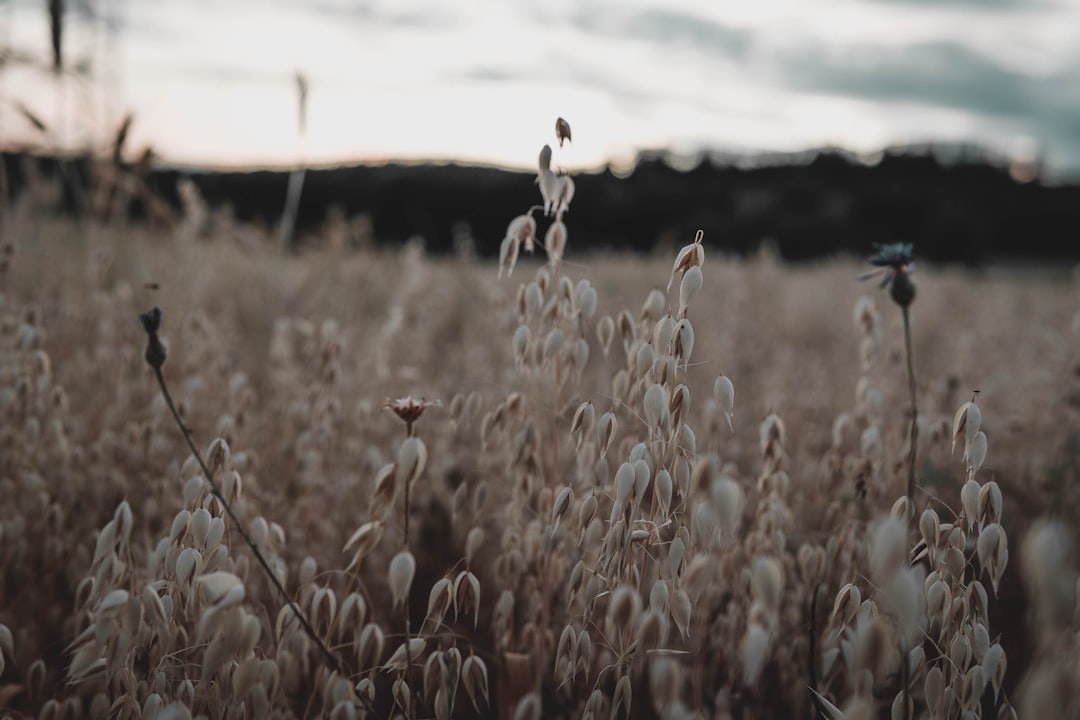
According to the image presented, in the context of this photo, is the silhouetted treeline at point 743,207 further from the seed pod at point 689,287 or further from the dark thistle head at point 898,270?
the seed pod at point 689,287

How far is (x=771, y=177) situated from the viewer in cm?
1839

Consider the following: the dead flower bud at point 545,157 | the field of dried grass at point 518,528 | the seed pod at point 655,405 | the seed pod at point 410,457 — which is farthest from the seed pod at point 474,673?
the dead flower bud at point 545,157

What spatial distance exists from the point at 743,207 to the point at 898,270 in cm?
1597

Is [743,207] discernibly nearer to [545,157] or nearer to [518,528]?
[518,528]

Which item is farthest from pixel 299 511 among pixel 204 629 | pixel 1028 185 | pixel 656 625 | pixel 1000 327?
pixel 1028 185

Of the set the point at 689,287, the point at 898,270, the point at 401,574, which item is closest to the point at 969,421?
the point at 898,270

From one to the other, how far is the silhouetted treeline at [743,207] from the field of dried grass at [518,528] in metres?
10.5

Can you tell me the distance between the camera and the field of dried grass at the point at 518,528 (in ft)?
3.04

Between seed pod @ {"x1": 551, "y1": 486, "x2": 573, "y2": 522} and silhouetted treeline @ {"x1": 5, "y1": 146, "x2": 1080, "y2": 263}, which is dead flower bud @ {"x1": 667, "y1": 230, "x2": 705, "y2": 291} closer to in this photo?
seed pod @ {"x1": 551, "y1": 486, "x2": 573, "y2": 522}

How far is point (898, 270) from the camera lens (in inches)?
44.5

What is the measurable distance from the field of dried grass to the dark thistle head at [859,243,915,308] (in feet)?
0.63

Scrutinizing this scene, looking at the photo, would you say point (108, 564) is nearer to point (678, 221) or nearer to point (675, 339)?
point (675, 339)

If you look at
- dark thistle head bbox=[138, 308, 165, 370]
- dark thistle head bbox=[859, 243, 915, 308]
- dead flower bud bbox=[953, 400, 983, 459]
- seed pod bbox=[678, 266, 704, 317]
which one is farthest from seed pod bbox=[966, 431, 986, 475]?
dark thistle head bbox=[138, 308, 165, 370]

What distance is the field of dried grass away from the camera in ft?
3.04
